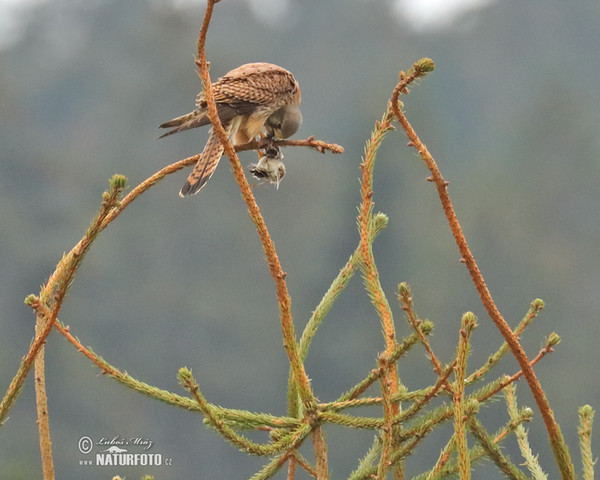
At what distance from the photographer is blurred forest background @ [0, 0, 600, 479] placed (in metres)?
44.3

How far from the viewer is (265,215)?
53812mm

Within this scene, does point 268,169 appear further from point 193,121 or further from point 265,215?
point 265,215

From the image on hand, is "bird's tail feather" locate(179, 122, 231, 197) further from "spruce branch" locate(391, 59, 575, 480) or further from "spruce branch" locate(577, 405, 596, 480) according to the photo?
"spruce branch" locate(577, 405, 596, 480)

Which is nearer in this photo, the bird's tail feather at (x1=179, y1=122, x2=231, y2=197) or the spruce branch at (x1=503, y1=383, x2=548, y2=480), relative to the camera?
the spruce branch at (x1=503, y1=383, x2=548, y2=480)

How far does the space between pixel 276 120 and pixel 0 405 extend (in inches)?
111

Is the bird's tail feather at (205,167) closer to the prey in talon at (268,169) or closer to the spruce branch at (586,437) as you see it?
the prey in talon at (268,169)

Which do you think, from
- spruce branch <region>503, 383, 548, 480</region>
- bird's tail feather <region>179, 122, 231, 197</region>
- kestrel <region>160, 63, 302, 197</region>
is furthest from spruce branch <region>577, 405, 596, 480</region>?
kestrel <region>160, 63, 302, 197</region>

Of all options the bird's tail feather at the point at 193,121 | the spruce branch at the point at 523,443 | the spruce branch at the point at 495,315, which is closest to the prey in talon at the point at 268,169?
the bird's tail feather at the point at 193,121

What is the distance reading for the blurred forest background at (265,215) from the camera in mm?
44344

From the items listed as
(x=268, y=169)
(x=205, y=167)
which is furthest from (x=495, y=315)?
(x=268, y=169)

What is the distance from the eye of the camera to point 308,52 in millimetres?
73312

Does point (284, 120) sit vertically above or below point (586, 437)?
above

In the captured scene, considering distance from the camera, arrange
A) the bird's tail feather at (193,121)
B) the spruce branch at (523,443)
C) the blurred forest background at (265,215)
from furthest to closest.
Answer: the blurred forest background at (265,215), the bird's tail feather at (193,121), the spruce branch at (523,443)

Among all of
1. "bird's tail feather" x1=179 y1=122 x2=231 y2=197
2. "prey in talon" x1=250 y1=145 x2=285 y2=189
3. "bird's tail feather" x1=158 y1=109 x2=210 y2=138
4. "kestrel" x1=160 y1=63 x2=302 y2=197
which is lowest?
"bird's tail feather" x1=179 y1=122 x2=231 y2=197
